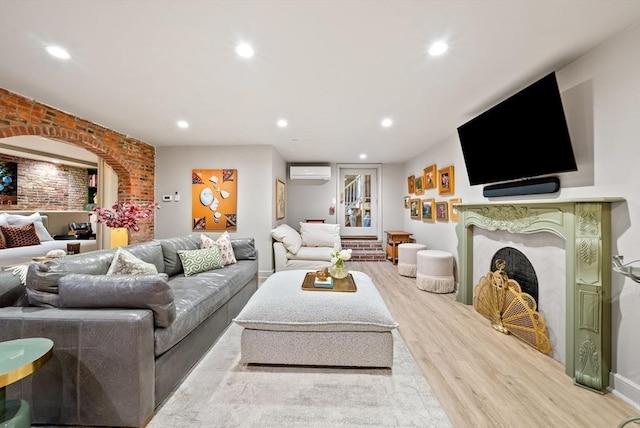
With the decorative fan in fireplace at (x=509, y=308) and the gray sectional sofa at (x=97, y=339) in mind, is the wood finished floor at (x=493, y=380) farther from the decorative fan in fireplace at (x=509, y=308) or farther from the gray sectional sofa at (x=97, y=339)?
the gray sectional sofa at (x=97, y=339)

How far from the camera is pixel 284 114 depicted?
3129 mm

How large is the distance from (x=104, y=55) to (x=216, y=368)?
262 cm

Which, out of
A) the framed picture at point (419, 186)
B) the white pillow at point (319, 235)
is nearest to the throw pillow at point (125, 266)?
the white pillow at point (319, 235)

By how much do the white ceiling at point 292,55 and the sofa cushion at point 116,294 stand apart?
5.47ft

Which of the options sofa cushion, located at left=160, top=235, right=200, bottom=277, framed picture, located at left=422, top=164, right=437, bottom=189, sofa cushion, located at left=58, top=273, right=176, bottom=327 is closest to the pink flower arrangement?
sofa cushion, located at left=160, top=235, right=200, bottom=277

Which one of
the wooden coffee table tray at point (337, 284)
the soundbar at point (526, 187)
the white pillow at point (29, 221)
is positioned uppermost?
the soundbar at point (526, 187)

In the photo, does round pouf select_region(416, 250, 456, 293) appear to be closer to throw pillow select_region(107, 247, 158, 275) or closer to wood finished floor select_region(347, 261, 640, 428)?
wood finished floor select_region(347, 261, 640, 428)

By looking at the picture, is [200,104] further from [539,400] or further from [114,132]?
[539,400]

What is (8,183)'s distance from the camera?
525cm

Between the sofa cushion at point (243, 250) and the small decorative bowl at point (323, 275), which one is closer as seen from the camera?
the small decorative bowl at point (323, 275)

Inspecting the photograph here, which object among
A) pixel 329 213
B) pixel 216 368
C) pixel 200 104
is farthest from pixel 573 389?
pixel 329 213

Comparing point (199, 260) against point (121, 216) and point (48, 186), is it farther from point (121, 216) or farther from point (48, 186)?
point (48, 186)

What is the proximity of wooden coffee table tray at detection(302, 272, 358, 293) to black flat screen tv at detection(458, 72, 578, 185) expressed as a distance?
1.91 meters

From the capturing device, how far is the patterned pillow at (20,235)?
158 inches
